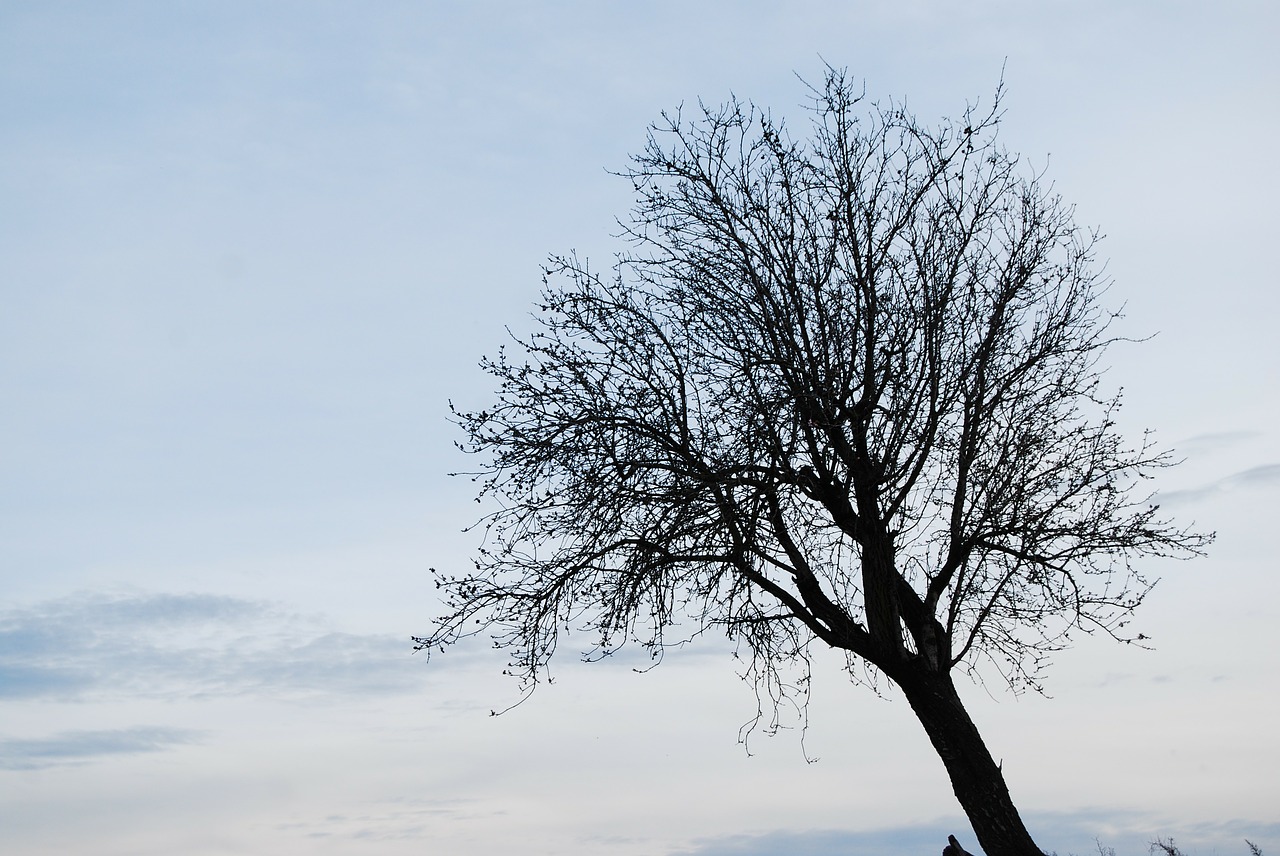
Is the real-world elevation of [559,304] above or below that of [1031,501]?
above

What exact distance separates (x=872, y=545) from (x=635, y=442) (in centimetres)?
277

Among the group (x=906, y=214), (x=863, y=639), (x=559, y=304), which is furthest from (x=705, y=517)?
(x=906, y=214)

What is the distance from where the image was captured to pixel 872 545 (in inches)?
523

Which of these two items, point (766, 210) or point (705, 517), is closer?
point (705, 517)

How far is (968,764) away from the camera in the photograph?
12.6 meters

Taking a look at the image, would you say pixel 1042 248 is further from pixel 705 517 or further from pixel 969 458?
pixel 705 517

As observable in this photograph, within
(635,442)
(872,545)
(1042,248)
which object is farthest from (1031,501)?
(635,442)

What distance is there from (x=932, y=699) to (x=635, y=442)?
13.5 feet

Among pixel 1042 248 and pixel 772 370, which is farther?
pixel 1042 248

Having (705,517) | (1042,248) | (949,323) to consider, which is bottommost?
(705,517)

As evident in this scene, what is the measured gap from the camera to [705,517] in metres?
13.2

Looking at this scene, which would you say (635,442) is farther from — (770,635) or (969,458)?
(969,458)

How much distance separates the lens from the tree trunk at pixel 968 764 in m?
12.4

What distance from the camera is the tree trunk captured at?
12398 mm
